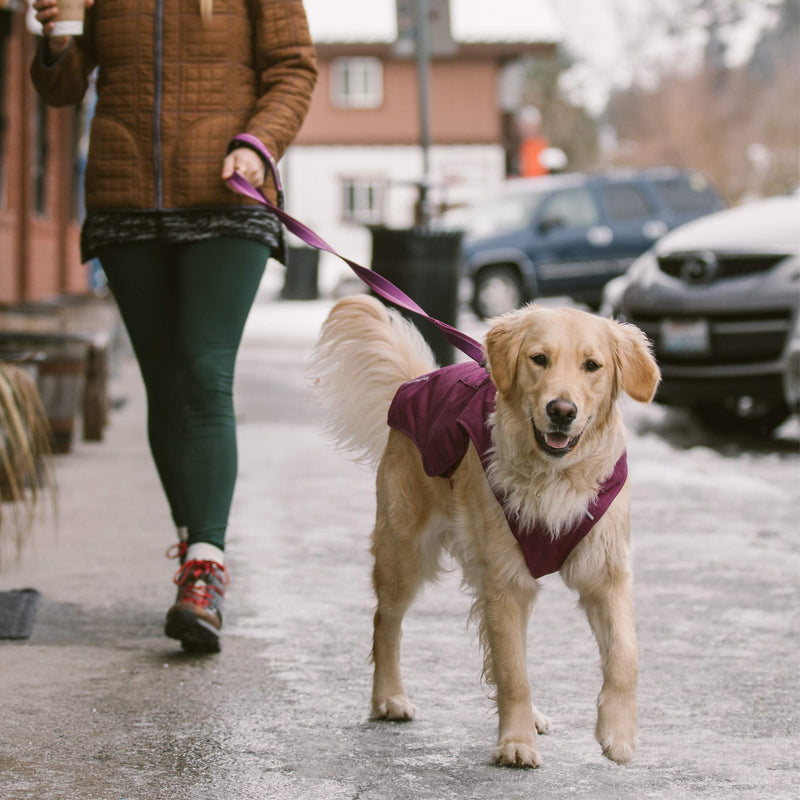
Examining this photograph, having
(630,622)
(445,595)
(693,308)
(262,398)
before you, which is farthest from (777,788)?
(262,398)

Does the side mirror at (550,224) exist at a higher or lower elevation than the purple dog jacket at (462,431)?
higher

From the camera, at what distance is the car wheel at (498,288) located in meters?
21.1

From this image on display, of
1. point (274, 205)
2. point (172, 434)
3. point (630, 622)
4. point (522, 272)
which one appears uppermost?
point (522, 272)

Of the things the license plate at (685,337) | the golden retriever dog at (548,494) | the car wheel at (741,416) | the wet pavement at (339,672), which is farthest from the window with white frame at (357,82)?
the golden retriever dog at (548,494)

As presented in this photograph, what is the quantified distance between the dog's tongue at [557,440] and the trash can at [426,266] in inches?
322

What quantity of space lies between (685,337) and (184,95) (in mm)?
5544

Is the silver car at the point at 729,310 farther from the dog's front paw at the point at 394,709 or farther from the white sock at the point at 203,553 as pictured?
the dog's front paw at the point at 394,709

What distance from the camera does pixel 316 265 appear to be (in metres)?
28.8

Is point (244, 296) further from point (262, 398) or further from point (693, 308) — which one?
point (262, 398)

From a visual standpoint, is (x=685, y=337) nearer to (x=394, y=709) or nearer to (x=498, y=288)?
(x=394, y=709)

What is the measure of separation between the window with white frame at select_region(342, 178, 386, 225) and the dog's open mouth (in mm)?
37727

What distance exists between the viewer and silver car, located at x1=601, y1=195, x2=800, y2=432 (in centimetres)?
873

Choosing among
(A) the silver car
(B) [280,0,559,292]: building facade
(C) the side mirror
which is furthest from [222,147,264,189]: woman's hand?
(B) [280,0,559,292]: building facade

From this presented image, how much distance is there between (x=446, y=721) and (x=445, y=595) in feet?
4.83
